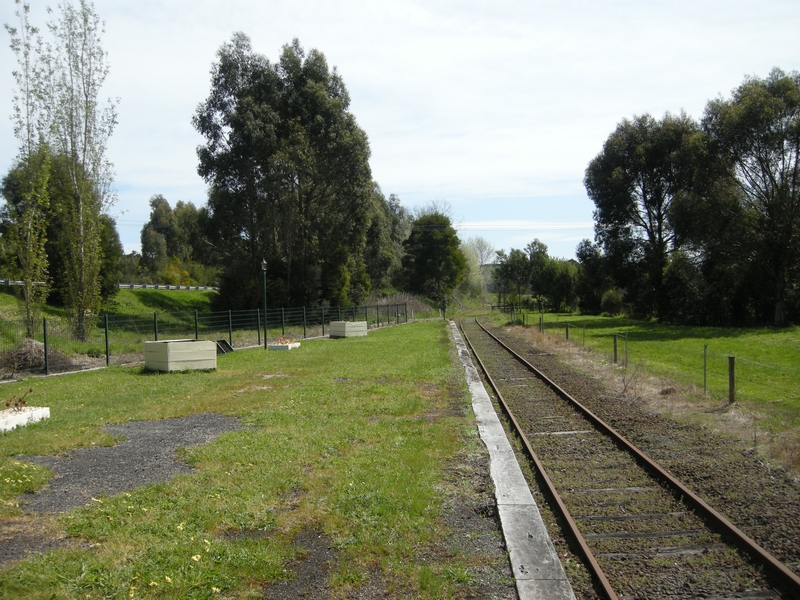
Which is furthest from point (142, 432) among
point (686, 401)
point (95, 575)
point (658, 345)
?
point (658, 345)

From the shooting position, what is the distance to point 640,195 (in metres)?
52.0

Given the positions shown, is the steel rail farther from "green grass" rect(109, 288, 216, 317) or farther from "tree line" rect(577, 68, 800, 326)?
"green grass" rect(109, 288, 216, 317)

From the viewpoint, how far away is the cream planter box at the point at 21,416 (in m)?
9.28

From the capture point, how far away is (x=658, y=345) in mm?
26969

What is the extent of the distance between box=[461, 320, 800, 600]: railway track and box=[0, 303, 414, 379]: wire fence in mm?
13400

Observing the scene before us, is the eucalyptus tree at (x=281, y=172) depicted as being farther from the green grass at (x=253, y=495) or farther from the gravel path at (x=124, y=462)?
the gravel path at (x=124, y=462)

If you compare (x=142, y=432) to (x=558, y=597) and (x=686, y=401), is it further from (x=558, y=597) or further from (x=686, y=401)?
(x=686, y=401)

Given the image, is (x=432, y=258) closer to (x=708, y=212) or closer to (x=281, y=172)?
(x=281, y=172)

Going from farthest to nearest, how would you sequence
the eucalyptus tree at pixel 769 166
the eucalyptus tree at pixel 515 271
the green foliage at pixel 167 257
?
the eucalyptus tree at pixel 515 271 < the green foliage at pixel 167 257 < the eucalyptus tree at pixel 769 166

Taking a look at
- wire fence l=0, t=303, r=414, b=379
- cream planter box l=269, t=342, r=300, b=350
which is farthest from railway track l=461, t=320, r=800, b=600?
cream planter box l=269, t=342, r=300, b=350

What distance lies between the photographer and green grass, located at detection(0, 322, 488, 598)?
4.50 metres

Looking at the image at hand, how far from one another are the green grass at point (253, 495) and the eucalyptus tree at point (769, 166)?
99.1ft

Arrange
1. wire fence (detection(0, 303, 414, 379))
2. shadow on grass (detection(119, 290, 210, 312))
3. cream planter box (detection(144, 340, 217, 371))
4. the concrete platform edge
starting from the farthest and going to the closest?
shadow on grass (detection(119, 290, 210, 312)) < wire fence (detection(0, 303, 414, 379)) < cream planter box (detection(144, 340, 217, 371)) < the concrete platform edge

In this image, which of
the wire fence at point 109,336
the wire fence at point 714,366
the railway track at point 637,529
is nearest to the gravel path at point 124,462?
the railway track at point 637,529
